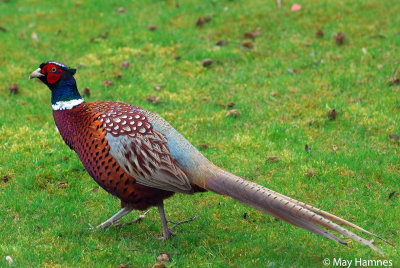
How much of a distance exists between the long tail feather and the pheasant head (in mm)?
1443

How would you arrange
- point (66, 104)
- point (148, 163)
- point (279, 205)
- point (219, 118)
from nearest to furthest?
point (279, 205)
point (148, 163)
point (66, 104)
point (219, 118)

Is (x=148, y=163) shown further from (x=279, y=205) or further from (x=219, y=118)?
(x=219, y=118)

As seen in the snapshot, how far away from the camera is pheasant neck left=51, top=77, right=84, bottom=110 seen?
450 centimetres

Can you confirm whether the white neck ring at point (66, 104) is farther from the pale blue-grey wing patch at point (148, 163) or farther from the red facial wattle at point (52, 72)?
the pale blue-grey wing patch at point (148, 163)

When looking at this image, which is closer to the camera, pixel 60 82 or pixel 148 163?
pixel 148 163

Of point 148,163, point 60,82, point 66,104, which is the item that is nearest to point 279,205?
point 148,163

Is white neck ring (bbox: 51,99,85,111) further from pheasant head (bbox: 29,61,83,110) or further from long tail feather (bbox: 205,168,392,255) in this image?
long tail feather (bbox: 205,168,392,255)

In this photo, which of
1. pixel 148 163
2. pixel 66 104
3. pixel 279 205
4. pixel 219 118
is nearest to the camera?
pixel 279 205

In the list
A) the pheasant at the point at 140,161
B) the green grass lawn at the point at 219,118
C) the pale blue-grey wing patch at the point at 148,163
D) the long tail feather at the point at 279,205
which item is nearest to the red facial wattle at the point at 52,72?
the pheasant at the point at 140,161

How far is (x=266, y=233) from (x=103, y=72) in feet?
12.6

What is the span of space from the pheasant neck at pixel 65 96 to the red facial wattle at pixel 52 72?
5 centimetres

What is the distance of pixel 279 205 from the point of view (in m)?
3.66

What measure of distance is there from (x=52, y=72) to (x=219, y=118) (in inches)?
88.5

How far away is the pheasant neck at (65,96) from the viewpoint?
14.8 feet
